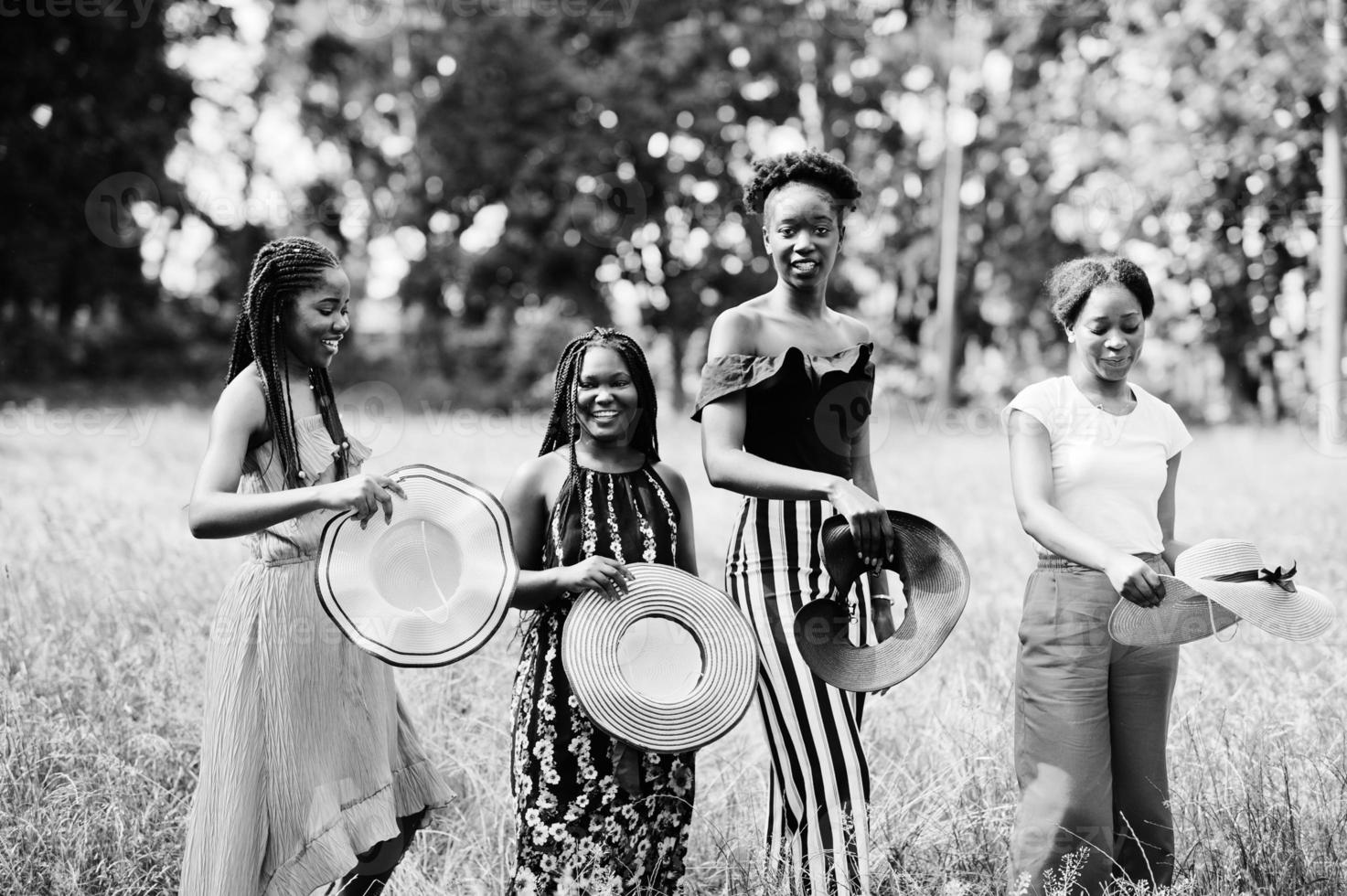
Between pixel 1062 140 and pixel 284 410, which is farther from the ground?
pixel 1062 140

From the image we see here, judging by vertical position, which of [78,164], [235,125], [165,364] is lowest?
[165,364]

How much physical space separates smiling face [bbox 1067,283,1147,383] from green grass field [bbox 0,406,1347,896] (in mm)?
1293

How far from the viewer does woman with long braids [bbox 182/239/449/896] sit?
2449mm

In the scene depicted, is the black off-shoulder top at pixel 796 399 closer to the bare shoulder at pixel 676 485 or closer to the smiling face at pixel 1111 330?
the bare shoulder at pixel 676 485

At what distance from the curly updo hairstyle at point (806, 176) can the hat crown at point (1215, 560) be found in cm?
122

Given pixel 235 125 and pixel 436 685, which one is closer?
pixel 436 685

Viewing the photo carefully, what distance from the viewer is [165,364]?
69.6 feet

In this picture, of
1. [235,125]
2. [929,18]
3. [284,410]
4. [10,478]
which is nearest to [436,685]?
[284,410]

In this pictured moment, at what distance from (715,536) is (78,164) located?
15946mm

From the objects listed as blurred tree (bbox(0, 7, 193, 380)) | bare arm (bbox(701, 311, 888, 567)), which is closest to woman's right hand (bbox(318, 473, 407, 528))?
bare arm (bbox(701, 311, 888, 567))

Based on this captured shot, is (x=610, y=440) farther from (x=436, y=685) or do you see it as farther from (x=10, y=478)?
(x=10, y=478)

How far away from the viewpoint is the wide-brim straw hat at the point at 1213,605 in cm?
259

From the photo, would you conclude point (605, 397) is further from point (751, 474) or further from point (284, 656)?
point (284, 656)

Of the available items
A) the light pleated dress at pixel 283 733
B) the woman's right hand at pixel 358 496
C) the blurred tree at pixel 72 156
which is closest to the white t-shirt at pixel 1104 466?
the woman's right hand at pixel 358 496
